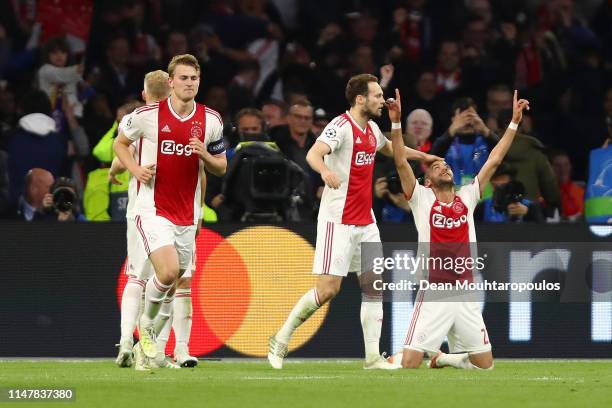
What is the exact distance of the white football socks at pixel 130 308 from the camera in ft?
41.5

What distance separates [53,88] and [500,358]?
564 cm

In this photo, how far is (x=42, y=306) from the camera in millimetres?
14680

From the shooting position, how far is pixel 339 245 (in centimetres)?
1251

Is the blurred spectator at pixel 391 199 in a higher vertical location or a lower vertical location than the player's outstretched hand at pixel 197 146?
higher

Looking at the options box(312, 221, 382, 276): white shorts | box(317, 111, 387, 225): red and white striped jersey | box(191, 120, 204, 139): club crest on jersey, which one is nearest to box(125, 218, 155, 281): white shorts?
box(191, 120, 204, 139): club crest on jersey

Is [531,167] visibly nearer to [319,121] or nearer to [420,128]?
[420,128]

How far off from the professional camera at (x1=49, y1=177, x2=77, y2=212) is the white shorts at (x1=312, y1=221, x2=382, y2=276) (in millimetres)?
2977

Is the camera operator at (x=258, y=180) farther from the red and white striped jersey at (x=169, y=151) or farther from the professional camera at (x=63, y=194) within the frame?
the red and white striped jersey at (x=169, y=151)

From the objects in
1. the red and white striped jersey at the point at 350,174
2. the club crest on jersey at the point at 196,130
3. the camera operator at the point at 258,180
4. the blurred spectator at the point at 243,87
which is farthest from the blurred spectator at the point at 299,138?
the club crest on jersey at the point at 196,130

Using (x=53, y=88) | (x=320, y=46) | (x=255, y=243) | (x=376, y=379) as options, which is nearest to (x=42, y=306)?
(x=255, y=243)

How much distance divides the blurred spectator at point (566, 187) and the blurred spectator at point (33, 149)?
516cm

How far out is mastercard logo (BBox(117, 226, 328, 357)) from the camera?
1471cm

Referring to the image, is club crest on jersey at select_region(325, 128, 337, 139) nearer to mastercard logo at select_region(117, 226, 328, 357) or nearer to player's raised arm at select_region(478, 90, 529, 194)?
player's raised arm at select_region(478, 90, 529, 194)

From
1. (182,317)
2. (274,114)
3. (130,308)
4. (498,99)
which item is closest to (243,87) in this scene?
(274,114)
